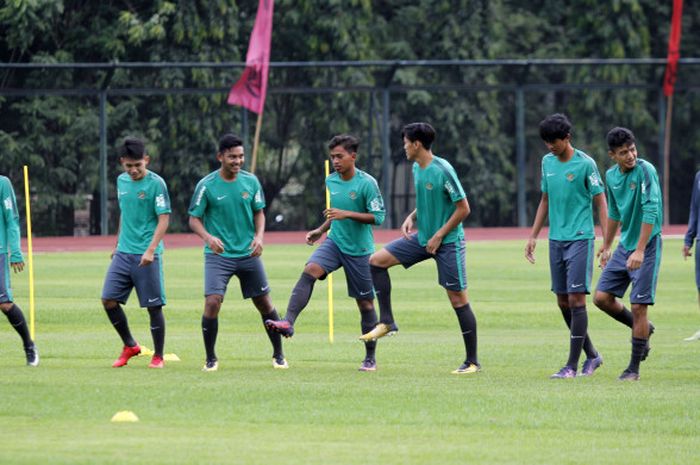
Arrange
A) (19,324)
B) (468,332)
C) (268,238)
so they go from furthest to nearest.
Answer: (268,238) → (19,324) → (468,332)

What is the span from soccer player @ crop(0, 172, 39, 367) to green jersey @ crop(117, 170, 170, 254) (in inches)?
34.6

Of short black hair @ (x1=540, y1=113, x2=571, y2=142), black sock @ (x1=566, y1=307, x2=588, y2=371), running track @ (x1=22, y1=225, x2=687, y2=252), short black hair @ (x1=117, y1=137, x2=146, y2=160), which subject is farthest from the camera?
running track @ (x1=22, y1=225, x2=687, y2=252)

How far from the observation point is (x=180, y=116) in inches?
1433

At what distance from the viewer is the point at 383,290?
13086 mm

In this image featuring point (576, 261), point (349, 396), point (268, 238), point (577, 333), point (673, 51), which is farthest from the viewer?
point (673, 51)

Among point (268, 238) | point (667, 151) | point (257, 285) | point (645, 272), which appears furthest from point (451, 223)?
point (667, 151)

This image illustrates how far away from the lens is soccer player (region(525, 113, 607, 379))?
495 inches

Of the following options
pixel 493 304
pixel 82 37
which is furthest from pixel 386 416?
pixel 82 37

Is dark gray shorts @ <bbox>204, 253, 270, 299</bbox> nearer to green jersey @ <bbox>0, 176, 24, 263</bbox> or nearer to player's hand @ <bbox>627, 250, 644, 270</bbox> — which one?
green jersey @ <bbox>0, 176, 24, 263</bbox>

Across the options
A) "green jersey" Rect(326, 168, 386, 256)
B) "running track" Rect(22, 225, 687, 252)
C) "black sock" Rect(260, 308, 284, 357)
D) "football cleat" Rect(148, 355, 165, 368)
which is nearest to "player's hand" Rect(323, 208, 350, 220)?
"green jersey" Rect(326, 168, 386, 256)

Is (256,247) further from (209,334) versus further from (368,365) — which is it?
(368,365)

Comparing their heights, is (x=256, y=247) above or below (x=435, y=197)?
below

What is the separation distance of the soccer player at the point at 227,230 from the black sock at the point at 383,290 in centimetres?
87

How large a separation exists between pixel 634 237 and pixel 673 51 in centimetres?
2564
